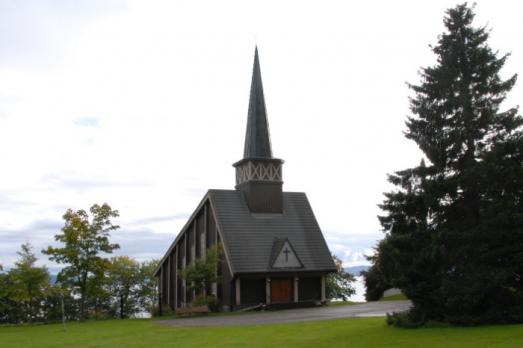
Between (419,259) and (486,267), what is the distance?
1961mm

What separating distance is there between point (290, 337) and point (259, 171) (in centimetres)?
2190

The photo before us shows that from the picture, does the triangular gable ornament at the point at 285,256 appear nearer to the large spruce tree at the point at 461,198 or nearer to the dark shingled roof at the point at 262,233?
the dark shingled roof at the point at 262,233

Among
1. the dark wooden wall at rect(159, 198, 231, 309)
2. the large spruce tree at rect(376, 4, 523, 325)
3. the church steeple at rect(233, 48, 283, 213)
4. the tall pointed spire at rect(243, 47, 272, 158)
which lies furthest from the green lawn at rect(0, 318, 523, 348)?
the tall pointed spire at rect(243, 47, 272, 158)

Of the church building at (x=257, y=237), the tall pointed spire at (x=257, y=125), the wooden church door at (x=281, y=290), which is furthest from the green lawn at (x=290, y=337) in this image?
the tall pointed spire at (x=257, y=125)

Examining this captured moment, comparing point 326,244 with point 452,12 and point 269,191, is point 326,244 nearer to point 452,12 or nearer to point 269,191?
point 269,191

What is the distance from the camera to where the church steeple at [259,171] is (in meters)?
40.0

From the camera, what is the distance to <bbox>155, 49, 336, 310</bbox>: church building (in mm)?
36562

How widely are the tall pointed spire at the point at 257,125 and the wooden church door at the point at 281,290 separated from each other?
27.9 feet

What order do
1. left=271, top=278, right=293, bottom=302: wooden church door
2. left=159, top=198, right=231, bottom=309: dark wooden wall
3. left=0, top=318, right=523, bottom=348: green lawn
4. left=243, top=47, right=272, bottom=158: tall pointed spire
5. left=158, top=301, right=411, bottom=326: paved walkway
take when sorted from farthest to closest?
left=243, top=47, right=272, bottom=158: tall pointed spire, left=159, top=198, right=231, bottom=309: dark wooden wall, left=271, top=278, right=293, bottom=302: wooden church door, left=158, top=301, right=411, bottom=326: paved walkway, left=0, top=318, right=523, bottom=348: green lawn

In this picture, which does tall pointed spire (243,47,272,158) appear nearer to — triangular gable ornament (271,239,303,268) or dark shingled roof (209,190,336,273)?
dark shingled roof (209,190,336,273)

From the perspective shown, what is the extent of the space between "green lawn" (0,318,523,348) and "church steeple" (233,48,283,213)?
604 inches

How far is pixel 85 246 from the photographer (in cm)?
3534

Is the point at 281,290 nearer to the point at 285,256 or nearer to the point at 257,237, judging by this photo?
the point at 285,256

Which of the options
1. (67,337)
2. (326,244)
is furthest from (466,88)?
(326,244)
